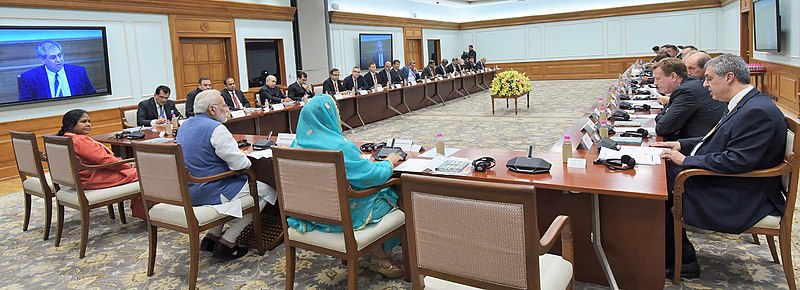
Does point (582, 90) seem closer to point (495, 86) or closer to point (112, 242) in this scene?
point (495, 86)

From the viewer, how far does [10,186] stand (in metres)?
5.86

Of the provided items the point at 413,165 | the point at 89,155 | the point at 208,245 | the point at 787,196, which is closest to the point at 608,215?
the point at 787,196

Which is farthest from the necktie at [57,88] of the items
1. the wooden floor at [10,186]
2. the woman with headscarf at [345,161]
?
the woman with headscarf at [345,161]

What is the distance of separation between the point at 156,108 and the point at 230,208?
379 cm

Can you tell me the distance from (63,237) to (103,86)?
13.1 feet

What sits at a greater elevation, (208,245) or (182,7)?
(182,7)

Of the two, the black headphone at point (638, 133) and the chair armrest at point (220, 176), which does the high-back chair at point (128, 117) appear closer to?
the chair armrest at point (220, 176)

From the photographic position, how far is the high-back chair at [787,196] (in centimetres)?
231

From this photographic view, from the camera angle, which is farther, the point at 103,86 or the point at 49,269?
the point at 103,86

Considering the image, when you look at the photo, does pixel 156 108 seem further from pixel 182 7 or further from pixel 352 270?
pixel 352 270

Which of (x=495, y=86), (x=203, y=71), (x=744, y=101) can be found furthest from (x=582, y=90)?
(x=744, y=101)

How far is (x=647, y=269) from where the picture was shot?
2.45 metres

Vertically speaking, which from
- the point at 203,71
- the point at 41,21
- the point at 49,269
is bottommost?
the point at 49,269

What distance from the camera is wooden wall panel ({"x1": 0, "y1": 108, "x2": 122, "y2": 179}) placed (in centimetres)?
620
